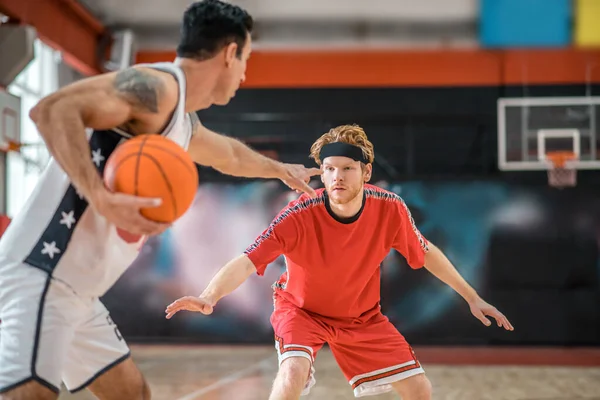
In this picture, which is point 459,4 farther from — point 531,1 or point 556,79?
point 556,79

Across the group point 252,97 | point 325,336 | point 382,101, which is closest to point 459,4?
point 382,101

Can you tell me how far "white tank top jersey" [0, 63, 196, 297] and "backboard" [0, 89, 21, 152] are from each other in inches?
272

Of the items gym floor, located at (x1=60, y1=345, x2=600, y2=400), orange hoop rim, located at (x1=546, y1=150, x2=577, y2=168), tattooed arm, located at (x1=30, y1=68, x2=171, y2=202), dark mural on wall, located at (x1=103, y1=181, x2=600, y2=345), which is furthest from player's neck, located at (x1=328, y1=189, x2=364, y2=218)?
orange hoop rim, located at (x1=546, y1=150, x2=577, y2=168)

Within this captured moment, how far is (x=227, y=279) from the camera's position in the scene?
135 inches

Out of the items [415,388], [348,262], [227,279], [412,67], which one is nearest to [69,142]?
[227,279]

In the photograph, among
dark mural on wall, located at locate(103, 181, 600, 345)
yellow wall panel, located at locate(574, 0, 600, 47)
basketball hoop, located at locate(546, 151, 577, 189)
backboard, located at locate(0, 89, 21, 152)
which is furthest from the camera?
yellow wall panel, located at locate(574, 0, 600, 47)

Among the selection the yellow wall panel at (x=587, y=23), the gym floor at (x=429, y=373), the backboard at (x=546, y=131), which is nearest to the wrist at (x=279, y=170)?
the gym floor at (x=429, y=373)

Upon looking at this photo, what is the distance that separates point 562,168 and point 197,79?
9.36 metres

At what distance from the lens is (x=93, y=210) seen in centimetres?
219

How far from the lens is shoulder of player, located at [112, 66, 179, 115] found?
2086 millimetres

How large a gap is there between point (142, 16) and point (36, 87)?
2.42 meters

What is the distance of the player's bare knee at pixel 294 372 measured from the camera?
10.7ft

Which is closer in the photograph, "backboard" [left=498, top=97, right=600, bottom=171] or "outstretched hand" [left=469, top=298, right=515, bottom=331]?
"outstretched hand" [left=469, top=298, right=515, bottom=331]

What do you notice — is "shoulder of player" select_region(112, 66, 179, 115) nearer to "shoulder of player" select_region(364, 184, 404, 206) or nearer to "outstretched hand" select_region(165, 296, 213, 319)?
"outstretched hand" select_region(165, 296, 213, 319)
